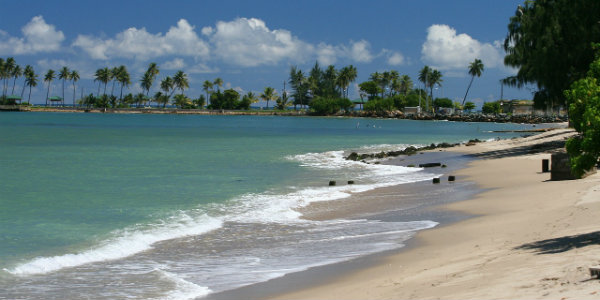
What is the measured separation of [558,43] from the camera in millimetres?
32031

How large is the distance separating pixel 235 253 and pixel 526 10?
32.9m

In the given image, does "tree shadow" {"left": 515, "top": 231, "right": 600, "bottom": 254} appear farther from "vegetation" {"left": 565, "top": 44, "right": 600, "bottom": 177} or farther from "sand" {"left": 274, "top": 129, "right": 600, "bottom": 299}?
"vegetation" {"left": 565, "top": 44, "right": 600, "bottom": 177}

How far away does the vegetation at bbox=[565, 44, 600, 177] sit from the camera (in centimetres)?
887

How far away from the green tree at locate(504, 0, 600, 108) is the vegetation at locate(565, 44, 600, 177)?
2217cm

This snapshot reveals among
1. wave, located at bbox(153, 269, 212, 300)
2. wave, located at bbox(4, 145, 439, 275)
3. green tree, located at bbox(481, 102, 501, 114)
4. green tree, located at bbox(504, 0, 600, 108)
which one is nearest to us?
wave, located at bbox(153, 269, 212, 300)

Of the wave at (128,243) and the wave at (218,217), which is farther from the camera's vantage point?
the wave at (218,217)

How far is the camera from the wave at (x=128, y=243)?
11.0 metres

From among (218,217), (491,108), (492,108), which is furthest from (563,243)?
(491,108)

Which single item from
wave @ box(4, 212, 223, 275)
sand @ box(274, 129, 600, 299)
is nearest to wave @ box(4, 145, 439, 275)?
wave @ box(4, 212, 223, 275)

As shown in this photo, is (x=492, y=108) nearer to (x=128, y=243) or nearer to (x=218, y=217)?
(x=218, y=217)

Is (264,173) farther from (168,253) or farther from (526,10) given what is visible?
(526,10)

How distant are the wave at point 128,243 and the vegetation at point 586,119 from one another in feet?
26.7

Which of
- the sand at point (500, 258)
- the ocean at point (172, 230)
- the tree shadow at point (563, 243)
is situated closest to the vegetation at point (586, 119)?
the tree shadow at point (563, 243)

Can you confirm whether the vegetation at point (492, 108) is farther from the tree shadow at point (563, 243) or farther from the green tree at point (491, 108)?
the tree shadow at point (563, 243)
